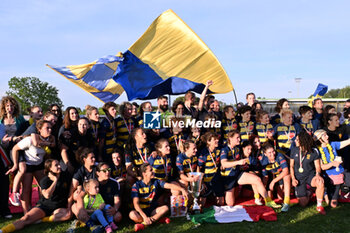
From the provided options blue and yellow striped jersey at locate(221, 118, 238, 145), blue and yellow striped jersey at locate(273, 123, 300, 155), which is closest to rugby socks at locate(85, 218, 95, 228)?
blue and yellow striped jersey at locate(221, 118, 238, 145)

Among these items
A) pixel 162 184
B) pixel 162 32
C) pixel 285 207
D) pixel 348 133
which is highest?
pixel 162 32

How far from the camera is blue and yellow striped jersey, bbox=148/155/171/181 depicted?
4984 millimetres

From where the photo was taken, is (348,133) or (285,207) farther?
(348,133)

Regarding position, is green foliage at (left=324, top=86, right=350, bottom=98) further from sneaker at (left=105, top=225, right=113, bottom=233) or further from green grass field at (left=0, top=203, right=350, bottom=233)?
sneaker at (left=105, top=225, right=113, bottom=233)

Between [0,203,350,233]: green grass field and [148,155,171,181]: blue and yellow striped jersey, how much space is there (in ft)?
2.41

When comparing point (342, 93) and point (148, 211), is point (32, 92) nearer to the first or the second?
point (148, 211)

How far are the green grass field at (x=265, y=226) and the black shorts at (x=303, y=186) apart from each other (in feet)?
1.53

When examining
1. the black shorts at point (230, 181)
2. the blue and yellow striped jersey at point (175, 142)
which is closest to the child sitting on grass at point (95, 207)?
the blue and yellow striped jersey at point (175, 142)

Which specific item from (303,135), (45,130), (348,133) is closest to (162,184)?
(45,130)

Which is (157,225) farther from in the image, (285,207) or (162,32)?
(162,32)

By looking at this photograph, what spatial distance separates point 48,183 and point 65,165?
1.47ft

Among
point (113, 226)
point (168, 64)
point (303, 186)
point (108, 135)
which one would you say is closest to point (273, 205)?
point (303, 186)

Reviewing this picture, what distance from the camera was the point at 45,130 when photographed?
15.6 feet

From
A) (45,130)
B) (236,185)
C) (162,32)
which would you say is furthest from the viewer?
(162,32)
